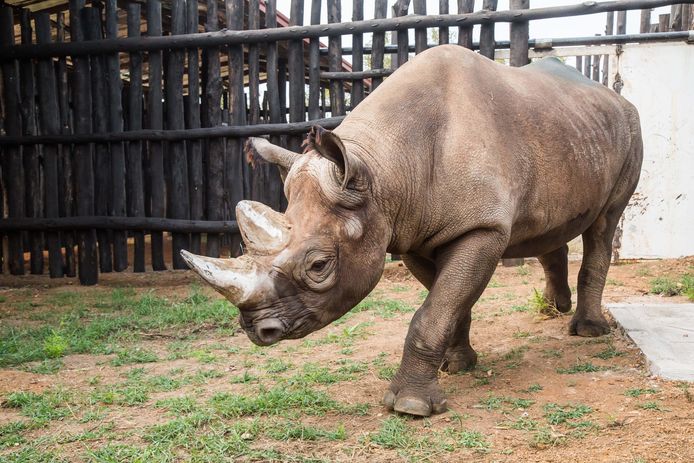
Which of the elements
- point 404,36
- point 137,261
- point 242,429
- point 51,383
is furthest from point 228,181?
point 242,429

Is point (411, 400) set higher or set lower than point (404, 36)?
lower

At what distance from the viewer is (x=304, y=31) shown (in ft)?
29.6

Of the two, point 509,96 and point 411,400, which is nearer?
point 411,400

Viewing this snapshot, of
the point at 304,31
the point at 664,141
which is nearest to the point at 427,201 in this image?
the point at 304,31

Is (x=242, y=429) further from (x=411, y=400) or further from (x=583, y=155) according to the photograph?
(x=583, y=155)

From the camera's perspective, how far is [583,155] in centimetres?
520

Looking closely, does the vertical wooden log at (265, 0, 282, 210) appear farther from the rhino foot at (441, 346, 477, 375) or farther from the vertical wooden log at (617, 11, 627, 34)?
the vertical wooden log at (617, 11, 627, 34)

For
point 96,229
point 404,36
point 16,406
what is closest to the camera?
point 16,406

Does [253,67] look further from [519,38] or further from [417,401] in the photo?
[417,401]

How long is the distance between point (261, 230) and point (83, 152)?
6588 mm

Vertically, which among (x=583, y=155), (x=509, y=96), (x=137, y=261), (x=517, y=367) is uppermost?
(x=509, y=96)

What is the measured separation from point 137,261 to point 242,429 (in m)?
6.09

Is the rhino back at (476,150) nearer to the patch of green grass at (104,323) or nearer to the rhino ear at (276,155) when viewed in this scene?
the rhino ear at (276,155)

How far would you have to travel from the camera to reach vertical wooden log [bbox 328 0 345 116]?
362 inches
